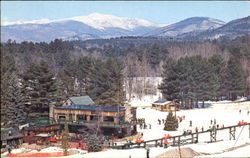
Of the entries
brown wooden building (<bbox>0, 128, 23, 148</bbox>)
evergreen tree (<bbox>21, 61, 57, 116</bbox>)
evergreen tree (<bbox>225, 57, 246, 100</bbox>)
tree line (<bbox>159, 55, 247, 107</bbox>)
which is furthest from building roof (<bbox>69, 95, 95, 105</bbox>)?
evergreen tree (<bbox>225, 57, 246, 100</bbox>)

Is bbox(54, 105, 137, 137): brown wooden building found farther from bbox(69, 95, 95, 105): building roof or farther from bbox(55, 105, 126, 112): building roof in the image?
bbox(69, 95, 95, 105): building roof

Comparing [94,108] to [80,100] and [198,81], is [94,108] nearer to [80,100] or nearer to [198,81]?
[80,100]

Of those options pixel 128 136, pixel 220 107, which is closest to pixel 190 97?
pixel 220 107

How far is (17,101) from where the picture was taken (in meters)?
31.9

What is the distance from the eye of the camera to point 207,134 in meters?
33.4

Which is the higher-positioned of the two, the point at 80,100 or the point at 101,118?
the point at 80,100

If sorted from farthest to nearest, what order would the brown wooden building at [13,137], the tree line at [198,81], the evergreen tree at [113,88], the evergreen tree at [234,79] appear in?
1. the evergreen tree at [234,79]
2. the tree line at [198,81]
3. the evergreen tree at [113,88]
4. the brown wooden building at [13,137]

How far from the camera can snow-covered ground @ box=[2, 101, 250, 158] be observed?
24.6 m

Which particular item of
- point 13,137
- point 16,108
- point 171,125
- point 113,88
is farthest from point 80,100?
point 13,137

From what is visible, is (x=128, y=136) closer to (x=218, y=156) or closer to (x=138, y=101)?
(x=218, y=156)

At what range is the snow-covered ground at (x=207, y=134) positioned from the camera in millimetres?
24641

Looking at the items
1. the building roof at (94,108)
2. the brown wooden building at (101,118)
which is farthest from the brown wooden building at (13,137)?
the building roof at (94,108)

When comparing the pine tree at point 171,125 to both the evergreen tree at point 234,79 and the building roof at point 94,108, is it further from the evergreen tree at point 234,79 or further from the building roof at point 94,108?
the evergreen tree at point 234,79

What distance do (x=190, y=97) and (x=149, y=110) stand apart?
6787 mm
